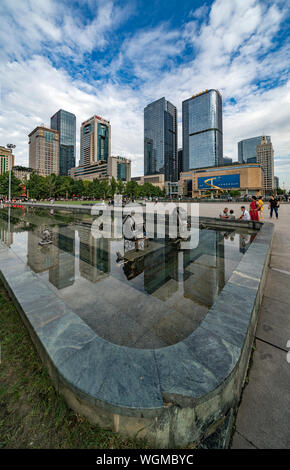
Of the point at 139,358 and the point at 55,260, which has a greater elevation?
the point at 55,260

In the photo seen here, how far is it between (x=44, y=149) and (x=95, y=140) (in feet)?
151

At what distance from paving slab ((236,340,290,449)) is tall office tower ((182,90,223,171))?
153702 millimetres

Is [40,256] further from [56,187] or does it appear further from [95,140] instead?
[95,140]

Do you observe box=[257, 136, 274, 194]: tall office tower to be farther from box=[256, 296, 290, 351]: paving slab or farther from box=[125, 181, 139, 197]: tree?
box=[256, 296, 290, 351]: paving slab

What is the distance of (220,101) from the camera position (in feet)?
490

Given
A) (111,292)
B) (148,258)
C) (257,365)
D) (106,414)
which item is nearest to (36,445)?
(106,414)

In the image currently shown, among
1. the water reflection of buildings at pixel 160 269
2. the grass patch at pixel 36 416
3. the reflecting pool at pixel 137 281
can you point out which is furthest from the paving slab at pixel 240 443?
the water reflection of buildings at pixel 160 269

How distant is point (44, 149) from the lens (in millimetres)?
164000

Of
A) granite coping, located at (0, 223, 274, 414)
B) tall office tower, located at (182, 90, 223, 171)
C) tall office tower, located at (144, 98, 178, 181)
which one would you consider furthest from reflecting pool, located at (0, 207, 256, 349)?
tall office tower, located at (144, 98, 178, 181)

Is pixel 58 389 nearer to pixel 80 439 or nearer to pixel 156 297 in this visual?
pixel 80 439

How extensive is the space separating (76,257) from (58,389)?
17.4 ft

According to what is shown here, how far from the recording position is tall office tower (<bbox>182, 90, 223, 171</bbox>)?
5477 inches

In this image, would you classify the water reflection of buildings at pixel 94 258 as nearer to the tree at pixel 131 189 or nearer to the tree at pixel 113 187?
the tree at pixel 113 187

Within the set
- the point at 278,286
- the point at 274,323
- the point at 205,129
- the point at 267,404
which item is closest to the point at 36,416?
the point at 267,404
